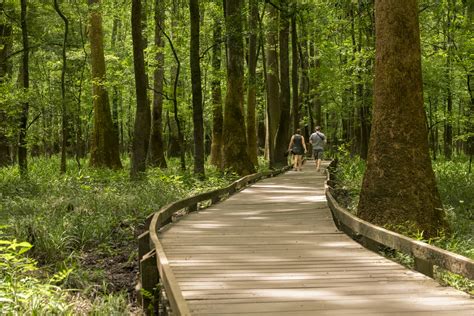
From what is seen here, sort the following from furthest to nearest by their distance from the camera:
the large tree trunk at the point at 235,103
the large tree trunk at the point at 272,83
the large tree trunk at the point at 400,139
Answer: the large tree trunk at the point at 272,83
the large tree trunk at the point at 235,103
the large tree trunk at the point at 400,139

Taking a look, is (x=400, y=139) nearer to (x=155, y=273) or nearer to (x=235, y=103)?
(x=155, y=273)

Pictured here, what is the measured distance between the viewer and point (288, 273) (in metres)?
6.20

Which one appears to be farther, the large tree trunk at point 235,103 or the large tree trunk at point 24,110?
the large tree trunk at point 235,103

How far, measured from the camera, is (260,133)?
1892 inches

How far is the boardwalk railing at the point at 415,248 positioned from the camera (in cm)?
520

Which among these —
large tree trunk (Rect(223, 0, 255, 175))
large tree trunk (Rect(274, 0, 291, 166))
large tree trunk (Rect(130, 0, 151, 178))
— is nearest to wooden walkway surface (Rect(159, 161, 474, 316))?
large tree trunk (Rect(130, 0, 151, 178))

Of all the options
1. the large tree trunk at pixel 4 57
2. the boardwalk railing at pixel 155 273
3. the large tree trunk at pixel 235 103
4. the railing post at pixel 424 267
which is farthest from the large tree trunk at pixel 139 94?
the railing post at pixel 424 267

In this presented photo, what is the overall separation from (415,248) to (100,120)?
18.7 metres

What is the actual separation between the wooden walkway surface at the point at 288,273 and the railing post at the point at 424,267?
85 mm

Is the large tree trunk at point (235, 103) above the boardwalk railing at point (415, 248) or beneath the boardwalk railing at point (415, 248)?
above

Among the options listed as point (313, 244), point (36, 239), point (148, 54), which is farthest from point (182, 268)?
point (148, 54)

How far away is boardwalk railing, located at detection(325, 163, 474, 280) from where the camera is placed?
5203 mm

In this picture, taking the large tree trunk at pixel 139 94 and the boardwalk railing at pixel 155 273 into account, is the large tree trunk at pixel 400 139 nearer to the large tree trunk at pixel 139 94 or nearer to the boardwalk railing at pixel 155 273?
the boardwalk railing at pixel 155 273

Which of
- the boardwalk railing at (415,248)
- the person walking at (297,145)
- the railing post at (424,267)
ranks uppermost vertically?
the person walking at (297,145)
